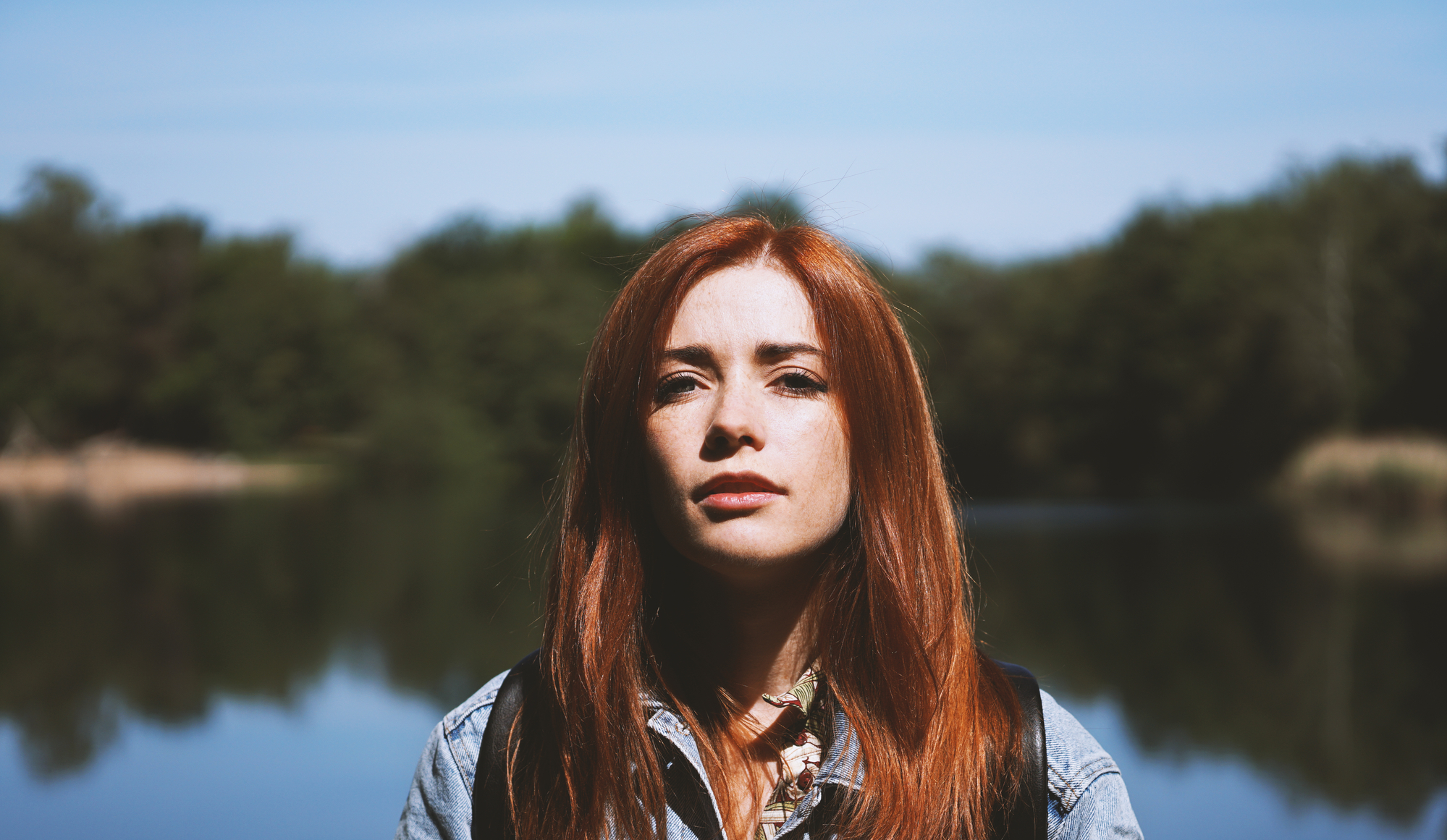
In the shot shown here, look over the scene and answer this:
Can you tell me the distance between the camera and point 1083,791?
72.4 inches

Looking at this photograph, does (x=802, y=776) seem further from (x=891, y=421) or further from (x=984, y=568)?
(x=984, y=568)

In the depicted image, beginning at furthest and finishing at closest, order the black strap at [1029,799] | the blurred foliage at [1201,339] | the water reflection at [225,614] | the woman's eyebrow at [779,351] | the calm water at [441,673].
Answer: the blurred foliage at [1201,339], the water reflection at [225,614], the calm water at [441,673], the woman's eyebrow at [779,351], the black strap at [1029,799]

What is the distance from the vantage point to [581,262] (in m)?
71.3

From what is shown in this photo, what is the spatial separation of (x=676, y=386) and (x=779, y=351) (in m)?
0.18

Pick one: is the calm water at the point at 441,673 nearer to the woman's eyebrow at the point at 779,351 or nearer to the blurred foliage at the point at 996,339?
the woman's eyebrow at the point at 779,351

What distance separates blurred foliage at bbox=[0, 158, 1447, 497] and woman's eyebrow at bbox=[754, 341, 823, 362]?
35.0m

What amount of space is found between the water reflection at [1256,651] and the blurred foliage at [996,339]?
62.3ft

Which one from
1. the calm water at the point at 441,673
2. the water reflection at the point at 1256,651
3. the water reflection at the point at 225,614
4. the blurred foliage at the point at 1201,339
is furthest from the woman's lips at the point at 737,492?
the blurred foliage at the point at 1201,339

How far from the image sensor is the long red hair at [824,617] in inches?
74.9

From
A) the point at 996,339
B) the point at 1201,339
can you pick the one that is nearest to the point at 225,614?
the point at 1201,339

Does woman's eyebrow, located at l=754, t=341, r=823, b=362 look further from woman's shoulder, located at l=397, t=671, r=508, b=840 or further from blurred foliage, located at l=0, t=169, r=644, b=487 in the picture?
blurred foliage, located at l=0, t=169, r=644, b=487

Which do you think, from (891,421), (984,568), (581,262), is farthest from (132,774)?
(581,262)

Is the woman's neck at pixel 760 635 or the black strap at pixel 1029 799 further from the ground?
the woman's neck at pixel 760 635

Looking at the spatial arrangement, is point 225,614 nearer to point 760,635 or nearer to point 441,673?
point 441,673
